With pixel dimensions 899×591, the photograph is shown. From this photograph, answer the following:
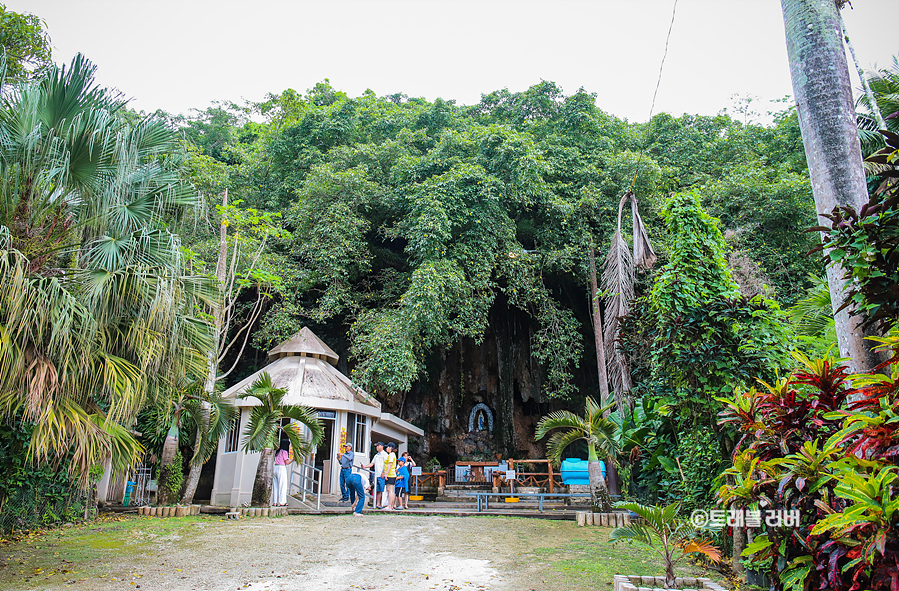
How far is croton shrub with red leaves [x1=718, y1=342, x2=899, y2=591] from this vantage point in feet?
8.21

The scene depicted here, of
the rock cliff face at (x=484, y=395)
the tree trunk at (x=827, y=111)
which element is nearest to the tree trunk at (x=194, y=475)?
the rock cliff face at (x=484, y=395)

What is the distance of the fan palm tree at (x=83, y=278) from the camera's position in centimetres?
492

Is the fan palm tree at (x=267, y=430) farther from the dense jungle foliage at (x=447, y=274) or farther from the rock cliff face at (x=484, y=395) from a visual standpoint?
the rock cliff face at (x=484, y=395)

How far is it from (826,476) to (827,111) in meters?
2.80

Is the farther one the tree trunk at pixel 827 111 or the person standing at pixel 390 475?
the person standing at pixel 390 475

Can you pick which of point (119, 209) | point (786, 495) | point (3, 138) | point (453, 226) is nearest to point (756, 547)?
point (786, 495)

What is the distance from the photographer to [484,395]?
21.7 m

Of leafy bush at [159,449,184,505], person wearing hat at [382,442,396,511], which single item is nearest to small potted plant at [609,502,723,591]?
person wearing hat at [382,442,396,511]

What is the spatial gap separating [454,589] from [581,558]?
1966 millimetres

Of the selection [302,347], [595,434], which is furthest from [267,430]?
[595,434]

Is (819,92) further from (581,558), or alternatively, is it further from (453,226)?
(453,226)

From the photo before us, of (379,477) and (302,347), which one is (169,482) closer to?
(379,477)

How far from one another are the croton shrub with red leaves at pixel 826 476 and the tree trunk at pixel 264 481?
876 centimetres

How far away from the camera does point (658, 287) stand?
563 centimetres
